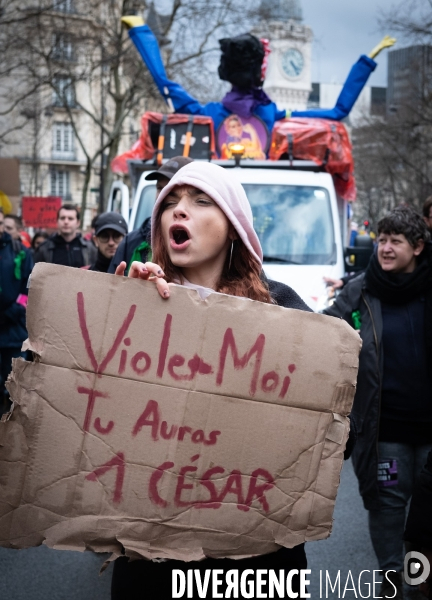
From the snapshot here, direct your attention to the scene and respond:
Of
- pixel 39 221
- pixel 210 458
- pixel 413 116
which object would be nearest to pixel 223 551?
pixel 210 458

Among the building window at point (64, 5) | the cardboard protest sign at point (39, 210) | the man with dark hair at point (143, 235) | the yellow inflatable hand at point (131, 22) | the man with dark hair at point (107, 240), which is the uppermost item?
the building window at point (64, 5)

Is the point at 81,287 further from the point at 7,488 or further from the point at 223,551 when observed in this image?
the point at 223,551

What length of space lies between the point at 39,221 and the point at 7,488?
63.1 feet

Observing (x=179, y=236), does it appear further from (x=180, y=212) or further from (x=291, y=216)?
(x=291, y=216)

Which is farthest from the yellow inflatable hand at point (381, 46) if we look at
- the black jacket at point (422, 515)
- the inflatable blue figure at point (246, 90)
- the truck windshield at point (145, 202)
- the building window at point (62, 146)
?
the building window at point (62, 146)

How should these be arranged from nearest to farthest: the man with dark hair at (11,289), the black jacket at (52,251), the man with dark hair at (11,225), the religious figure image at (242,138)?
the man with dark hair at (11,289), the religious figure image at (242,138), the black jacket at (52,251), the man with dark hair at (11,225)

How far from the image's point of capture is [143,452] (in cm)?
221

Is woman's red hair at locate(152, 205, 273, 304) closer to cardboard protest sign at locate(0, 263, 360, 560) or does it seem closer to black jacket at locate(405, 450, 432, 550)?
cardboard protest sign at locate(0, 263, 360, 560)

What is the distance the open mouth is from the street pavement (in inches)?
109

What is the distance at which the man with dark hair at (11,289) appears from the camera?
7895 mm

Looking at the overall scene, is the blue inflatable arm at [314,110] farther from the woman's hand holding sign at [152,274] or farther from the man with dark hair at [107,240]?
the woman's hand holding sign at [152,274]

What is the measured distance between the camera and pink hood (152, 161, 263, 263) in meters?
2.44

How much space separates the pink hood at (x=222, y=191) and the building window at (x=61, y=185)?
242 feet

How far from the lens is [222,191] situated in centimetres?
246
